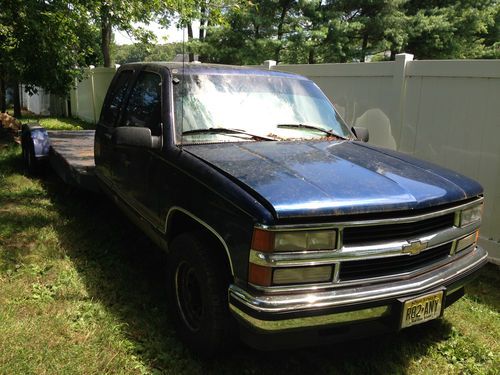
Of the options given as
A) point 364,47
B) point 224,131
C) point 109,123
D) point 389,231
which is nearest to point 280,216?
point 389,231

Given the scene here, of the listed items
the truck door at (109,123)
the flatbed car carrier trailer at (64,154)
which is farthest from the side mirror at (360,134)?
the flatbed car carrier trailer at (64,154)

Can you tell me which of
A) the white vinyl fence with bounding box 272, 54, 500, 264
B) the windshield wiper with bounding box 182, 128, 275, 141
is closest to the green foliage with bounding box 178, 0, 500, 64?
the white vinyl fence with bounding box 272, 54, 500, 264

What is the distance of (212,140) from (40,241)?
2.49 m

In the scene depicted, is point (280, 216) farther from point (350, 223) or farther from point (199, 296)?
point (199, 296)

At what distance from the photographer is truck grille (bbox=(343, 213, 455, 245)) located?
2.57m

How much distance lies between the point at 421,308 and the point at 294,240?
88 cm

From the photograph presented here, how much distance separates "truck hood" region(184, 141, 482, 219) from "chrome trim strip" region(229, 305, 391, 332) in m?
0.53

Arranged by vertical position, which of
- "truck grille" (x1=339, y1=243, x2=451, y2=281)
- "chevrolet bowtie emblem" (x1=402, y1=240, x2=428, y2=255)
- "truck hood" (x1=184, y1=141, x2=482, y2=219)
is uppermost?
"truck hood" (x1=184, y1=141, x2=482, y2=219)

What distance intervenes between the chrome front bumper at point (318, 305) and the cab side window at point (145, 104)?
67.9 inches

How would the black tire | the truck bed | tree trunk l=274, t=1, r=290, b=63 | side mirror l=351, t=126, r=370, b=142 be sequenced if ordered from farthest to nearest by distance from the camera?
tree trunk l=274, t=1, r=290, b=63 < the truck bed < side mirror l=351, t=126, r=370, b=142 < the black tire

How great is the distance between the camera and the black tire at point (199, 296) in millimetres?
2799

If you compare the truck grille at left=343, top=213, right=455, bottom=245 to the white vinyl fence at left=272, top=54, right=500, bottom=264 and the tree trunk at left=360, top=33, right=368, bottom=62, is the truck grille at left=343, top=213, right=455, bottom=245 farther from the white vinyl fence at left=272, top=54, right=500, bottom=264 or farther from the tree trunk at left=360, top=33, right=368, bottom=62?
the tree trunk at left=360, top=33, right=368, bottom=62

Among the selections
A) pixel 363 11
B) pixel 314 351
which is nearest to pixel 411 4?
pixel 363 11

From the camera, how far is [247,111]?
12.3ft
